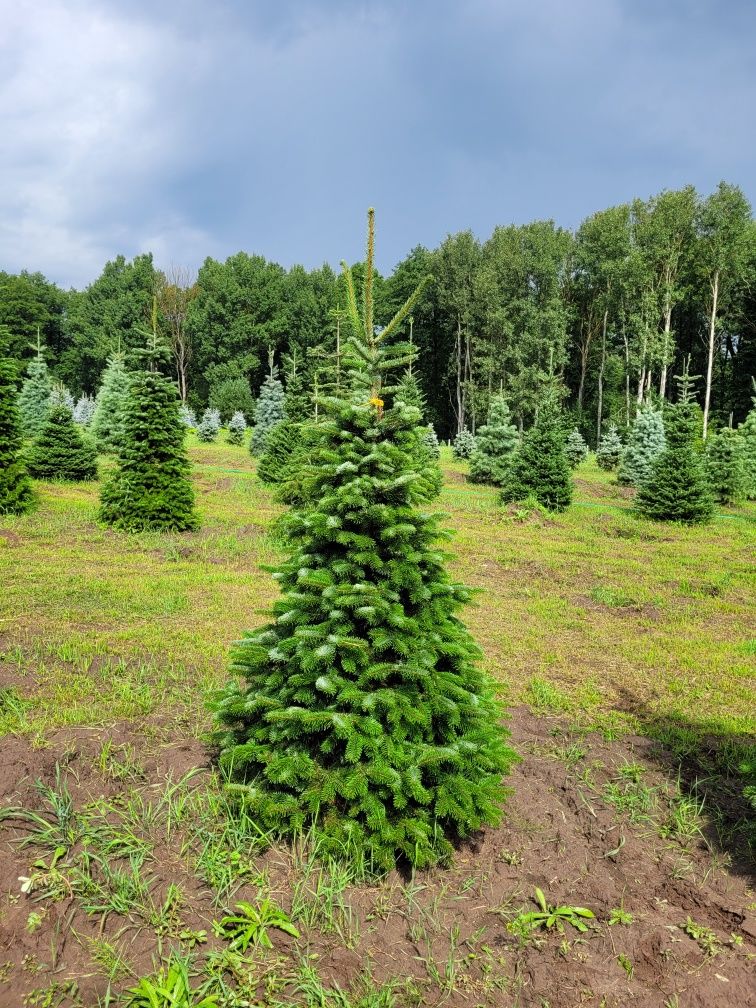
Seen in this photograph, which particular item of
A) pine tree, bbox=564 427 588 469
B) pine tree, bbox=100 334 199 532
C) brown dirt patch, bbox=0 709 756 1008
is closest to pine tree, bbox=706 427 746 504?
pine tree, bbox=564 427 588 469

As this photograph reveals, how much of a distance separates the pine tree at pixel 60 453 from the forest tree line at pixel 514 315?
14353 mm

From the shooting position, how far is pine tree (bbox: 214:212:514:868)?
10.5 feet

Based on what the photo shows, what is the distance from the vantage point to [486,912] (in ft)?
10.1

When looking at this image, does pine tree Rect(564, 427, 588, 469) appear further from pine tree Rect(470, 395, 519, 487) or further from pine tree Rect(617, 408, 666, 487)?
pine tree Rect(470, 395, 519, 487)

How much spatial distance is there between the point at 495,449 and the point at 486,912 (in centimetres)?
2144

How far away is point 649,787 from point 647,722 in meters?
1.09

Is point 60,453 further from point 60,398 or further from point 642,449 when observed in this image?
point 60,398

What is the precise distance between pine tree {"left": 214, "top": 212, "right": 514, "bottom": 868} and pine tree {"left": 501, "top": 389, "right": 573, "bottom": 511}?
13.7m

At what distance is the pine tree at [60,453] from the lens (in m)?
17.4

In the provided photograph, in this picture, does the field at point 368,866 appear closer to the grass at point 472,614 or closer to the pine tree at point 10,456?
the grass at point 472,614

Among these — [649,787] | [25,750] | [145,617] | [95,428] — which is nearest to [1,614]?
[145,617]

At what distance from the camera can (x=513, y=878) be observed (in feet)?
10.9

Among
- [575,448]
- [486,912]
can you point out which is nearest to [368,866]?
[486,912]

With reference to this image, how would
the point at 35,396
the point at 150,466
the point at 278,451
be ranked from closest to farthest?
1. the point at 150,466
2. the point at 278,451
3. the point at 35,396
